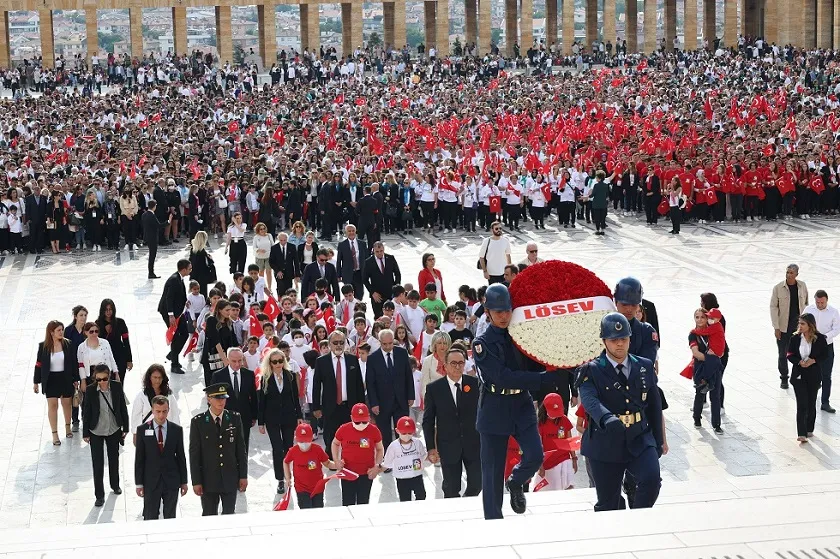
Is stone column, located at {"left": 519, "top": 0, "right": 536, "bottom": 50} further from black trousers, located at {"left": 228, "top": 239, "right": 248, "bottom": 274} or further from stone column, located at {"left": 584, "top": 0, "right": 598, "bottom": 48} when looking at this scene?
black trousers, located at {"left": 228, "top": 239, "right": 248, "bottom": 274}

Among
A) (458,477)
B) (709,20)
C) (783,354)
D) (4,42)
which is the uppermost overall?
(709,20)

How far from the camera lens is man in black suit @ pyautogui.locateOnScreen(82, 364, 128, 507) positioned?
439 inches

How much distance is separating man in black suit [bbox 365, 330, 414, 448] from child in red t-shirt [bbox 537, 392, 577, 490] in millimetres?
2092

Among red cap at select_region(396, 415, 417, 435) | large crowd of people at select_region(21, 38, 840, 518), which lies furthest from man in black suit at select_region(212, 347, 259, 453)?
red cap at select_region(396, 415, 417, 435)

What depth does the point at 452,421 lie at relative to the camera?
10617 mm

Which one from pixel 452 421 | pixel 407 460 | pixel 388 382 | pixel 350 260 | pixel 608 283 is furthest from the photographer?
pixel 608 283

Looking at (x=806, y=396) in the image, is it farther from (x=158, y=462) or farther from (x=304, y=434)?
(x=158, y=462)

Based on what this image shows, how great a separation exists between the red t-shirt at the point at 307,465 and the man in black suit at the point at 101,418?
1.97 metres

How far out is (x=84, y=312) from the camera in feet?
43.2

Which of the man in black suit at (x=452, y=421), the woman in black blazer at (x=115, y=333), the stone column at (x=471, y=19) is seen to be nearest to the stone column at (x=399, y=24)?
the stone column at (x=471, y=19)

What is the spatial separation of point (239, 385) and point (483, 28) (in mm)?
53543

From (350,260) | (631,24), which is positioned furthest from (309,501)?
(631,24)

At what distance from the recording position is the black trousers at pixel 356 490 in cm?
1015

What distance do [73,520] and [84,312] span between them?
9.40ft
